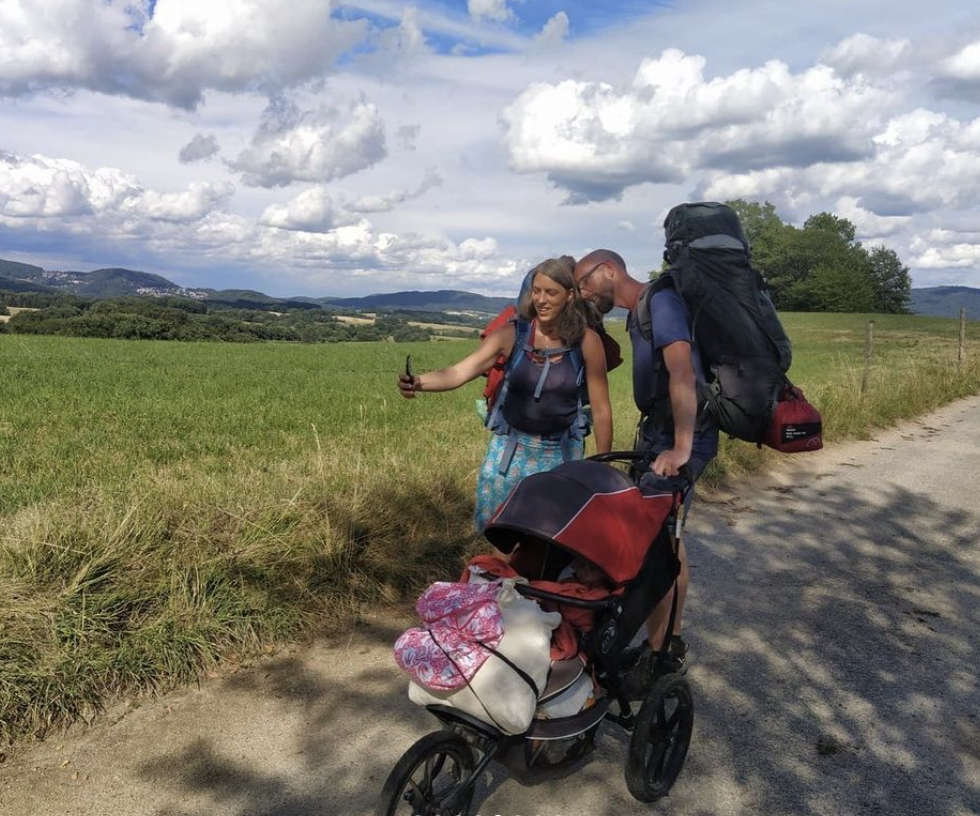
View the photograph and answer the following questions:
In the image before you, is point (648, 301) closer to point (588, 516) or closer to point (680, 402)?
point (680, 402)

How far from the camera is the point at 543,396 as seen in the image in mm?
3492

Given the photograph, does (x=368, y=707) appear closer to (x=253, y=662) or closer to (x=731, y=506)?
(x=253, y=662)

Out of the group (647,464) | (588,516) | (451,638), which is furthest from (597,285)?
(451,638)

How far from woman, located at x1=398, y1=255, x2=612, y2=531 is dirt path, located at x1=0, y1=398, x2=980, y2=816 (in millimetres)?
1175

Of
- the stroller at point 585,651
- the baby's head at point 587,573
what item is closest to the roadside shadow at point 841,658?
the stroller at point 585,651

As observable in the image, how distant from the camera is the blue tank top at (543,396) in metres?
3.48

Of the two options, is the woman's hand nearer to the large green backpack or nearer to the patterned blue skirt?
the patterned blue skirt

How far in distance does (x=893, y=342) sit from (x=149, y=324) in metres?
44.5

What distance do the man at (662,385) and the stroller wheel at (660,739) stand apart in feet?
0.61

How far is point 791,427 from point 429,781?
1.98m

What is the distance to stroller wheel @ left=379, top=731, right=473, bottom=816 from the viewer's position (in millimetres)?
2188

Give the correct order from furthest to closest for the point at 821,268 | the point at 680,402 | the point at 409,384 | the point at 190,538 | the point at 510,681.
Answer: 1. the point at 821,268
2. the point at 190,538
3. the point at 409,384
4. the point at 680,402
5. the point at 510,681

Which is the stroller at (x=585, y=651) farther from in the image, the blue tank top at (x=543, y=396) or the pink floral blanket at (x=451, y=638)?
the blue tank top at (x=543, y=396)

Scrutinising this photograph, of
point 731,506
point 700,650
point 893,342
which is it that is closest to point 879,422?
point 731,506
